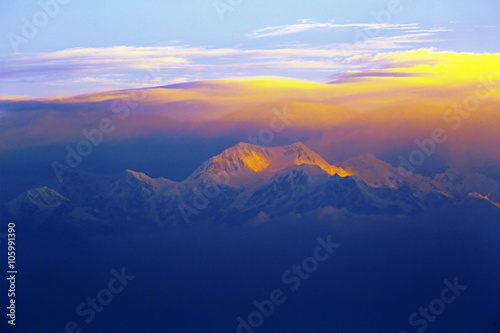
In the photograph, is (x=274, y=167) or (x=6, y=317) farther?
(x=274, y=167)

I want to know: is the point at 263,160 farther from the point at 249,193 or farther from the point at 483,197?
the point at 483,197

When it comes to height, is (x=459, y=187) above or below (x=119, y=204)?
below

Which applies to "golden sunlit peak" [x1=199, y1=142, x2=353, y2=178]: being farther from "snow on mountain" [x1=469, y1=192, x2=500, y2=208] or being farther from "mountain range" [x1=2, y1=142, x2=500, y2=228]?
"snow on mountain" [x1=469, y1=192, x2=500, y2=208]

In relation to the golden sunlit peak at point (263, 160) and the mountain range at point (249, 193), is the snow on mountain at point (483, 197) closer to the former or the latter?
the mountain range at point (249, 193)

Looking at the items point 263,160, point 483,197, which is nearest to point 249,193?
point 263,160

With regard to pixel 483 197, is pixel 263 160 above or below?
above

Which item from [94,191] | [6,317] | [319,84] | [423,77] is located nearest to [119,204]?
[94,191]

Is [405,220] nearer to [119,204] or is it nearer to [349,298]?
[349,298]

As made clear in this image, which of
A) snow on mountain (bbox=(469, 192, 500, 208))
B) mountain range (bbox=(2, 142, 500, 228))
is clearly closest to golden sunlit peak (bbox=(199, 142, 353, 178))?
mountain range (bbox=(2, 142, 500, 228))

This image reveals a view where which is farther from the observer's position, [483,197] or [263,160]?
[263,160]
